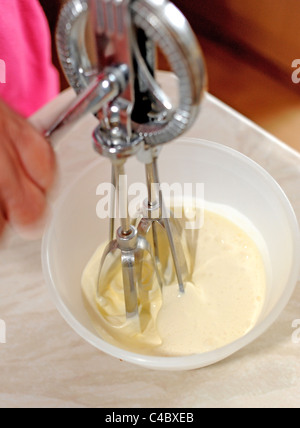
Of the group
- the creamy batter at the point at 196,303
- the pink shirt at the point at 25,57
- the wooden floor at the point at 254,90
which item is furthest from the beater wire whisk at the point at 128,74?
the wooden floor at the point at 254,90

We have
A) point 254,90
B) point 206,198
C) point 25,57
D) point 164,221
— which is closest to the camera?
point 164,221

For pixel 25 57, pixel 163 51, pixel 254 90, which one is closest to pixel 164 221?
pixel 163 51

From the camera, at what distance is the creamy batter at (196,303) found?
476 mm

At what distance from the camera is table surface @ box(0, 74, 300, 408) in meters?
0.45

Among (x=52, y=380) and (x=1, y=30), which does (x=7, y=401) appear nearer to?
(x=52, y=380)

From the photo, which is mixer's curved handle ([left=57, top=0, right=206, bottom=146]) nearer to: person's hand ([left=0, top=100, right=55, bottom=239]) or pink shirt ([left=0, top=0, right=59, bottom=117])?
person's hand ([left=0, top=100, right=55, bottom=239])

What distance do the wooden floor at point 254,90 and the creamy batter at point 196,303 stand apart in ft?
1.98

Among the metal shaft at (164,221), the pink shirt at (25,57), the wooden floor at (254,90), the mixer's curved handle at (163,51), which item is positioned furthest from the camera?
the wooden floor at (254,90)

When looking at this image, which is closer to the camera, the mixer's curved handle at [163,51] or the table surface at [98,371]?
the mixer's curved handle at [163,51]

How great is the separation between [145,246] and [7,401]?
0.17 meters

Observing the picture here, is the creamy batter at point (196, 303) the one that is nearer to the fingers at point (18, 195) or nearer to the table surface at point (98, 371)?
the table surface at point (98, 371)

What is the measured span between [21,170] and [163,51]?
0.14 m

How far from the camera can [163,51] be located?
0.29m

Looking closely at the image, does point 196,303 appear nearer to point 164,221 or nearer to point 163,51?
point 164,221
